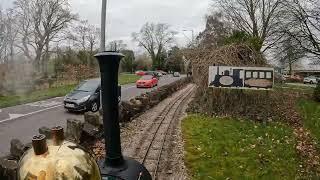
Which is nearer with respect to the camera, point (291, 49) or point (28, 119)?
point (28, 119)

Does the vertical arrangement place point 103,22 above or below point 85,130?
above

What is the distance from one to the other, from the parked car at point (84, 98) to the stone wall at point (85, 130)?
2.06 meters

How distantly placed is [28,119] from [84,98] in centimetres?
275

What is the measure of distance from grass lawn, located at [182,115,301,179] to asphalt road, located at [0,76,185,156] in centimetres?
497

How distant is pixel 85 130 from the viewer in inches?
397

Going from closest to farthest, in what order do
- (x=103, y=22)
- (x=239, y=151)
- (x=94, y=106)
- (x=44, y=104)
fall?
(x=239, y=151)
(x=103, y=22)
(x=94, y=106)
(x=44, y=104)

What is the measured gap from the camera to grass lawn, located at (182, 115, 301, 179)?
8.71 meters

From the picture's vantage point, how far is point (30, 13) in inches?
2031

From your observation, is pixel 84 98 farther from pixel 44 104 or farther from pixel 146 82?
pixel 146 82

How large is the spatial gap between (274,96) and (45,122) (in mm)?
10796

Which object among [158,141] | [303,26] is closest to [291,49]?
[303,26]

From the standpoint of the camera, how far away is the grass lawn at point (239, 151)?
8.71m

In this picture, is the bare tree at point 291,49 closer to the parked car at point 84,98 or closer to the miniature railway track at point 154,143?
the miniature railway track at point 154,143

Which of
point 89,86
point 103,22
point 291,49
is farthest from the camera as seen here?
point 291,49
